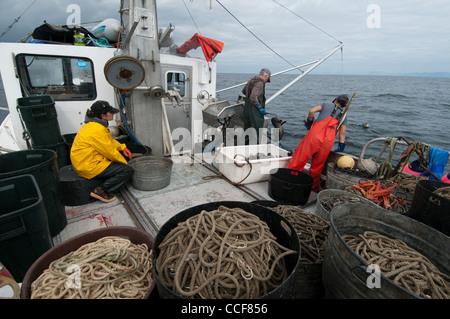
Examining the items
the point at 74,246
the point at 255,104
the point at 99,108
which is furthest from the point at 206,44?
the point at 74,246

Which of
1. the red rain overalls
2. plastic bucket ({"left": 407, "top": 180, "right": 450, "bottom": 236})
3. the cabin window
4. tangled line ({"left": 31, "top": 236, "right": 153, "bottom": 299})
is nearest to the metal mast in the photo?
the cabin window

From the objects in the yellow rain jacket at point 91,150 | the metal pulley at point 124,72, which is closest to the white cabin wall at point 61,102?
the metal pulley at point 124,72

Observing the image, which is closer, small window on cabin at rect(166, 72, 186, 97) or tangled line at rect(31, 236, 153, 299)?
tangled line at rect(31, 236, 153, 299)

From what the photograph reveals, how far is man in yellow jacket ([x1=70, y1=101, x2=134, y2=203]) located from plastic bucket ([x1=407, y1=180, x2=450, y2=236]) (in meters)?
4.00

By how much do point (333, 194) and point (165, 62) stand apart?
16.1 feet

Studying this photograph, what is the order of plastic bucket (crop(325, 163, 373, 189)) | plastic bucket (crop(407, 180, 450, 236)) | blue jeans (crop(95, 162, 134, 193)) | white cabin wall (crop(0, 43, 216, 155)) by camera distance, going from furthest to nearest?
white cabin wall (crop(0, 43, 216, 155)) → plastic bucket (crop(325, 163, 373, 189)) → blue jeans (crop(95, 162, 134, 193)) → plastic bucket (crop(407, 180, 450, 236))

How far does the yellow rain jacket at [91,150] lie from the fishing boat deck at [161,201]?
0.58 meters

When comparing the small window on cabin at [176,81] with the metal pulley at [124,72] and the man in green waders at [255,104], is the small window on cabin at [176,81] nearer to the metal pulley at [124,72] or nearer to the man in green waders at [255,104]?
the man in green waders at [255,104]

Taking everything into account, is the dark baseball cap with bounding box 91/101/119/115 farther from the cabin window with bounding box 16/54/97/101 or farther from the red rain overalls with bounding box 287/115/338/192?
the red rain overalls with bounding box 287/115/338/192

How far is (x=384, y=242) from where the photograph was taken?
1.93 m

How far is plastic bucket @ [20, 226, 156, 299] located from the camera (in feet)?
5.37

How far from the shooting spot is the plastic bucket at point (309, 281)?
6.35 feet
